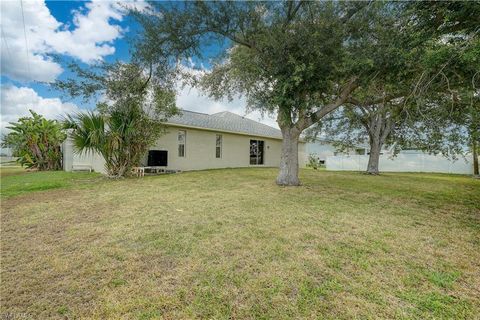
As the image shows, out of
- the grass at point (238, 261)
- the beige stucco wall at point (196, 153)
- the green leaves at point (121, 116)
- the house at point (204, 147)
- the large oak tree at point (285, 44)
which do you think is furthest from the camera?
the beige stucco wall at point (196, 153)

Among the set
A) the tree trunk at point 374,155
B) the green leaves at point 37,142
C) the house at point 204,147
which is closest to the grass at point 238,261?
the house at point 204,147

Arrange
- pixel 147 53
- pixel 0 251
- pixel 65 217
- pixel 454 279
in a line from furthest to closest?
pixel 147 53 < pixel 65 217 < pixel 0 251 < pixel 454 279

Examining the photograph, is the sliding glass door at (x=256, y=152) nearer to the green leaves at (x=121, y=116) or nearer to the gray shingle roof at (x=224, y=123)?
the gray shingle roof at (x=224, y=123)

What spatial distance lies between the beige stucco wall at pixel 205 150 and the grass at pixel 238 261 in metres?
8.00

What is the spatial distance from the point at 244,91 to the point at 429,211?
6.39 metres

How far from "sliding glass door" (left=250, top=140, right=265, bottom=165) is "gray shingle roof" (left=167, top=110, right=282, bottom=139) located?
81 centimetres

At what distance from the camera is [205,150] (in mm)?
15461

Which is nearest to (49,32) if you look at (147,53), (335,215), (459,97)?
(147,53)

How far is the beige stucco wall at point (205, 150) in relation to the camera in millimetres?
13805

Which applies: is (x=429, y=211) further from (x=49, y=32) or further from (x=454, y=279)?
(x=49, y=32)

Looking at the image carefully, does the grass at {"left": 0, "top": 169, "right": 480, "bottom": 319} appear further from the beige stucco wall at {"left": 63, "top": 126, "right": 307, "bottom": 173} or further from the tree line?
the beige stucco wall at {"left": 63, "top": 126, "right": 307, "bottom": 173}

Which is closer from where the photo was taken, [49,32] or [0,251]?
[0,251]

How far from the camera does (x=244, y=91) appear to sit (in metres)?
9.05

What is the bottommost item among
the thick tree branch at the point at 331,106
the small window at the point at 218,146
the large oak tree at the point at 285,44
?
the small window at the point at 218,146
